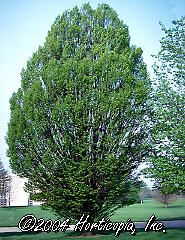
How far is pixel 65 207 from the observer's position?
1141 centimetres

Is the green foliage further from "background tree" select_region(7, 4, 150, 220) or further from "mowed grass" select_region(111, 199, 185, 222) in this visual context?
"background tree" select_region(7, 4, 150, 220)

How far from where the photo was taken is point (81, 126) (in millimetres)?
10930

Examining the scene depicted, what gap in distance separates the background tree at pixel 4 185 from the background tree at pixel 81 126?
124 feet

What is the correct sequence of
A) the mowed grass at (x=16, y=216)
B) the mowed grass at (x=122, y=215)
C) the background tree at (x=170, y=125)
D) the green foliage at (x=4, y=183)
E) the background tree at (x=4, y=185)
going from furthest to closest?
the background tree at (x=4, y=185)
the green foliage at (x=4, y=183)
the mowed grass at (x=122, y=215)
the mowed grass at (x=16, y=216)
the background tree at (x=170, y=125)

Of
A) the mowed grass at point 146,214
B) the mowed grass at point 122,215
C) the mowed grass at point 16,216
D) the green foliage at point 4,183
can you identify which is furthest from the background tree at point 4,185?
the mowed grass at point 146,214

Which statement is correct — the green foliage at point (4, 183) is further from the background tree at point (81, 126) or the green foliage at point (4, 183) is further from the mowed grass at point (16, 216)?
the background tree at point (81, 126)

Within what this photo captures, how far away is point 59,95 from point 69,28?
256 centimetres

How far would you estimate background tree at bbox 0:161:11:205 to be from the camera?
49.4m

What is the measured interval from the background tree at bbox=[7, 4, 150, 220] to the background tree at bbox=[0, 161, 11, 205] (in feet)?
124

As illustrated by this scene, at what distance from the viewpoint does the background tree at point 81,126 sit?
1097 centimetres

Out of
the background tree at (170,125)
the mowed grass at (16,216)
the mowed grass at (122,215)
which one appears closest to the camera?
the background tree at (170,125)

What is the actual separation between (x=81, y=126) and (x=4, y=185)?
46462 mm

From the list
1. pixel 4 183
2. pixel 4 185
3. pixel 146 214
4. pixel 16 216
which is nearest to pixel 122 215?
pixel 146 214

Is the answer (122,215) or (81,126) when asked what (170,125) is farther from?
(122,215)
